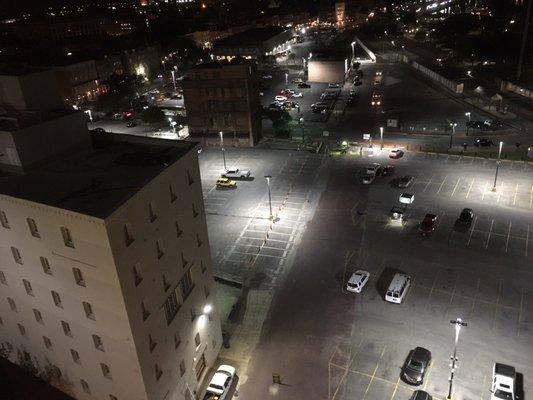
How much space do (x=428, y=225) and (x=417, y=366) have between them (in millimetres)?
23573

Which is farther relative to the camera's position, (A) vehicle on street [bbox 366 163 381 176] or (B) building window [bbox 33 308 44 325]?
(A) vehicle on street [bbox 366 163 381 176]

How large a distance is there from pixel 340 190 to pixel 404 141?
2727cm

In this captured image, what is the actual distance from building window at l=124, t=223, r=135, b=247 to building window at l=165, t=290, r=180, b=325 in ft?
22.3

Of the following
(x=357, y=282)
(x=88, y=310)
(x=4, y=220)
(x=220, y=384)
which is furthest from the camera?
(x=357, y=282)

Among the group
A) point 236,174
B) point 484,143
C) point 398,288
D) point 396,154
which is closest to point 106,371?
point 398,288

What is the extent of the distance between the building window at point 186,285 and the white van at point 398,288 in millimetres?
20864

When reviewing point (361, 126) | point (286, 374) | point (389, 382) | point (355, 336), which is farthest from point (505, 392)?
point (361, 126)

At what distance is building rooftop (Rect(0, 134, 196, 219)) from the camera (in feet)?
87.6

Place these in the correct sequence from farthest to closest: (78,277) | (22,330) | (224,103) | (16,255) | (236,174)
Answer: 1. (224,103)
2. (236,174)
3. (22,330)
4. (16,255)
5. (78,277)

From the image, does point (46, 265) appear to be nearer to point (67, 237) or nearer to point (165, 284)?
point (67, 237)

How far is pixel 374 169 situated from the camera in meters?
71.4

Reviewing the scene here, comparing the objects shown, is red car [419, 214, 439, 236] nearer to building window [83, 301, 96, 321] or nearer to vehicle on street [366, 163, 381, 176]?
vehicle on street [366, 163, 381, 176]

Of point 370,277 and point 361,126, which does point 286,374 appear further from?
point 361,126

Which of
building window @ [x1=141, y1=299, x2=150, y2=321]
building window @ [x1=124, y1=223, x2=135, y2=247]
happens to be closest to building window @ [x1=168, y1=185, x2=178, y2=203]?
building window @ [x1=124, y1=223, x2=135, y2=247]
